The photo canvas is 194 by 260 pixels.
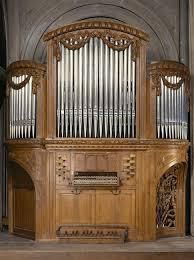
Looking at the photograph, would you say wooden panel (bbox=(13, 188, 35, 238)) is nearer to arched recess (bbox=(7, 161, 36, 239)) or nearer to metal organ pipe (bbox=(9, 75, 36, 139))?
arched recess (bbox=(7, 161, 36, 239))

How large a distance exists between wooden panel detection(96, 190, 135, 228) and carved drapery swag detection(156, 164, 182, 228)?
50cm

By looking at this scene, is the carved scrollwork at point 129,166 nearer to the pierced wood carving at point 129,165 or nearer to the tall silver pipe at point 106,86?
the pierced wood carving at point 129,165

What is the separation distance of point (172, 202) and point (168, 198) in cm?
9

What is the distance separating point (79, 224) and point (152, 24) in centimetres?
364

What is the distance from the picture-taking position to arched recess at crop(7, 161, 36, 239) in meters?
7.69

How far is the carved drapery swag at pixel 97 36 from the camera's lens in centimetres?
750

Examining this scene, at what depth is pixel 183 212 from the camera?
26.0ft

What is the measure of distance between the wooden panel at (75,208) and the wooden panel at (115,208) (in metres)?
0.11

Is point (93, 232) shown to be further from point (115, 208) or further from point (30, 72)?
point (30, 72)

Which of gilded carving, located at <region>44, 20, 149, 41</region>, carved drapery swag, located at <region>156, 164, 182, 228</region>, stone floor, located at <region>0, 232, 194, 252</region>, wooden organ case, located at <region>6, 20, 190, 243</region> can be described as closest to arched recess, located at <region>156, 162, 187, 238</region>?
carved drapery swag, located at <region>156, 164, 182, 228</region>

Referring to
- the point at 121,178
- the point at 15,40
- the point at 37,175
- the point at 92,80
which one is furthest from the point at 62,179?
the point at 15,40

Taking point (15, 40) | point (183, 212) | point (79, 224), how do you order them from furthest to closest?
point (15, 40) → point (183, 212) → point (79, 224)

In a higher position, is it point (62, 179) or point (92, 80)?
point (92, 80)

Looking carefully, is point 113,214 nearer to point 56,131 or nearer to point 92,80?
point 56,131
